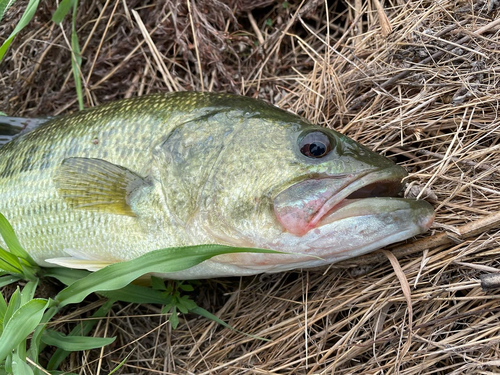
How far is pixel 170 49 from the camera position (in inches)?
125

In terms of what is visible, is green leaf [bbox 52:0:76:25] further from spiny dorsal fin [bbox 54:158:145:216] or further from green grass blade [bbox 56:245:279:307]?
green grass blade [bbox 56:245:279:307]

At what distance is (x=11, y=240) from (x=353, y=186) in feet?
5.86

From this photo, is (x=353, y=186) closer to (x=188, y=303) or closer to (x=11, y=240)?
(x=188, y=303)

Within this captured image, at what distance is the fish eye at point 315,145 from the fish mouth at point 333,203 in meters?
0.13

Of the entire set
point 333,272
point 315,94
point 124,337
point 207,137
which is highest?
point 207,137

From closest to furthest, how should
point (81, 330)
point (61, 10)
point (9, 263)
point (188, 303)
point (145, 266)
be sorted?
1. point (145, 266)
2. point (9, 263)
3. point (188, 303)
4. point (81, 330)
5. point (61, 10)

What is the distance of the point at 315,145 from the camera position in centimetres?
195

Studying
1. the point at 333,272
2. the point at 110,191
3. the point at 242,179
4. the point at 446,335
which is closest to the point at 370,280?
the point at 333,272

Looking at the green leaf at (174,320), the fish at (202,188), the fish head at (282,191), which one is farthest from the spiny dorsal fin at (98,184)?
the green leaf at (174,320)

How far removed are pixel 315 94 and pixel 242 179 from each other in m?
0.98

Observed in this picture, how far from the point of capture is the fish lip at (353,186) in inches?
73.0

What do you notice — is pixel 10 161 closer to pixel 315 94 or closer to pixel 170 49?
pixel 170 49

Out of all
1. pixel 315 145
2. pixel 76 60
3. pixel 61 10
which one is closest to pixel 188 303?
pixel 315 145

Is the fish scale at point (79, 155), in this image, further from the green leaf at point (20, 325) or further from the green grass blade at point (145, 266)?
the green leaf at point (20, 325)
